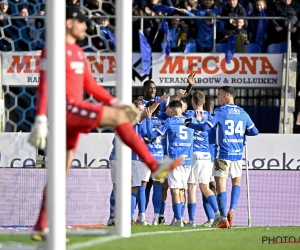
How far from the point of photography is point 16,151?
16422mm

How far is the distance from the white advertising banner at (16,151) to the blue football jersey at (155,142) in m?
2.19

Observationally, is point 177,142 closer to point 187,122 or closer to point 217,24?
point 187,122

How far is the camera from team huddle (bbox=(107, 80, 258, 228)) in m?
14.4

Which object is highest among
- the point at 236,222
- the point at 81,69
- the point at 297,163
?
the point at 81,69

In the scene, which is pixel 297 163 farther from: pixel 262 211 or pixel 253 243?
pixel 253 243

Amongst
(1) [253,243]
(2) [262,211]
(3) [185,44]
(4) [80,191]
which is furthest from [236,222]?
(1) [253,243]

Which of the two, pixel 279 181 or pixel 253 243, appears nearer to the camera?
pixel 253 243

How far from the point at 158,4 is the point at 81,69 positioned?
40.7 feet

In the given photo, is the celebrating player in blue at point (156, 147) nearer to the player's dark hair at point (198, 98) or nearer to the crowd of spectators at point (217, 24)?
the player's dark hair at point (198, 98)

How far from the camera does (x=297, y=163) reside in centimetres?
1727

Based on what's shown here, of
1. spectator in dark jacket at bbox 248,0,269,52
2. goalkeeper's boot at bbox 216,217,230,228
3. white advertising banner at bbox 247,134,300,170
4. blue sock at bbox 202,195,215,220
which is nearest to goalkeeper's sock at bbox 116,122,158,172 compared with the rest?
goalkeeper's boot at bbox 216,217,230,228

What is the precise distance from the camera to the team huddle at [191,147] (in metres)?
14.4

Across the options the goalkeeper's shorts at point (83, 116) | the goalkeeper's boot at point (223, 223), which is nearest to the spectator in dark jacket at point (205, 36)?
the goalkeeper's boot at point (223, 223)

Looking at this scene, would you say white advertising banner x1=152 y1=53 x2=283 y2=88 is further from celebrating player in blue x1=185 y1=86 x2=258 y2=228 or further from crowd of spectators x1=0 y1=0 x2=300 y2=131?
celebrating player in blue x1=185 y1=86 x2=258 y2=228
